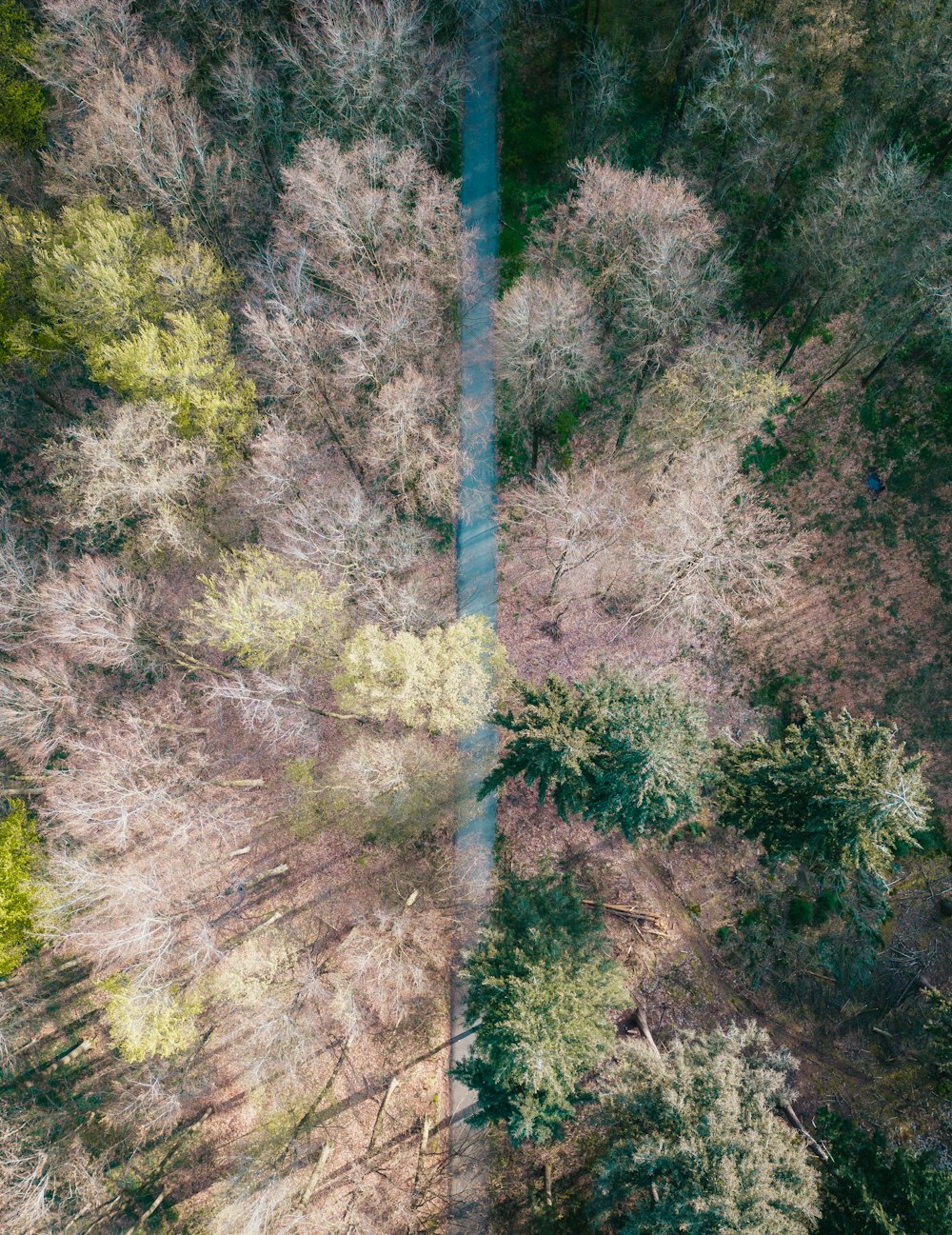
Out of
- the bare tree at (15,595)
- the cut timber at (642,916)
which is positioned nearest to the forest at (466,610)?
the cut timber at (642,916)

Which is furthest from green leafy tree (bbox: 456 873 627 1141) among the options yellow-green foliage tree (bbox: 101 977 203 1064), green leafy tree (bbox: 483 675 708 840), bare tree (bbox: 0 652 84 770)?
bare tree (bbox: 0 652 84 770)

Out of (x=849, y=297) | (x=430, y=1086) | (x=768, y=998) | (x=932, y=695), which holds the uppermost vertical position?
(x=849, y=297)

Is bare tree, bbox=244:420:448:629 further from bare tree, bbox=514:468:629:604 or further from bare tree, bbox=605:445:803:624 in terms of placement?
bare tree, bbox=605:445:803:624

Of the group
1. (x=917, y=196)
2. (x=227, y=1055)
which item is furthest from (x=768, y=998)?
(x=917, y=196)

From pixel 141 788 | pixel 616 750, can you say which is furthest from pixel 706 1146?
pixel 141 788

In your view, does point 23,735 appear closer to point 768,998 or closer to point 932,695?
point 768,998

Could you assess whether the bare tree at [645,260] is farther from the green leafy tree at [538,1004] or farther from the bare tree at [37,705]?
the bare tree at [37,705]
